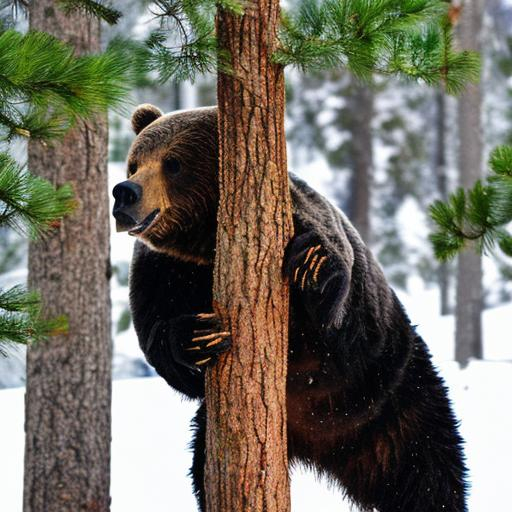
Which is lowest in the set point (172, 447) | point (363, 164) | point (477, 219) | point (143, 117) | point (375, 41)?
point (172, 447)

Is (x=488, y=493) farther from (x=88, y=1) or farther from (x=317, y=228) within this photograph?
(x=88, y=1)

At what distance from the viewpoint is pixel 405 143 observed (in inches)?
799

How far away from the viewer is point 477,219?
4320 mm

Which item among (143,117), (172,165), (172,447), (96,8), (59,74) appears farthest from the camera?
(172,447)

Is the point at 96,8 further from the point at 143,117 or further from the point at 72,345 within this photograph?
the point at 72,345

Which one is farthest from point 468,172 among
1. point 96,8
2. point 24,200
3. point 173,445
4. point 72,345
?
point 24,200

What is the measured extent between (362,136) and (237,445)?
43.9ft

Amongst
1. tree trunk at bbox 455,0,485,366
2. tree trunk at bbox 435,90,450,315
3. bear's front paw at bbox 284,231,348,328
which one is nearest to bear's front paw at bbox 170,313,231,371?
bear's front paw at bbox 284,231,348,328

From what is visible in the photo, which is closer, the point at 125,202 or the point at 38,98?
the point at 38,98

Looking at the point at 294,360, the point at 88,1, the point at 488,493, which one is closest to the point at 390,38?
the point at 88,1

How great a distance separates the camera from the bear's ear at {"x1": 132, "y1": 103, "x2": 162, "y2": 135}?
12.5ft

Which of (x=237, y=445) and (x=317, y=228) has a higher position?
(x=317, y=228)

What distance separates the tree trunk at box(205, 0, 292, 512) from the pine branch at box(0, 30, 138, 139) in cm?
42

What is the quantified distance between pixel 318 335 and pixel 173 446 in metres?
3.62
